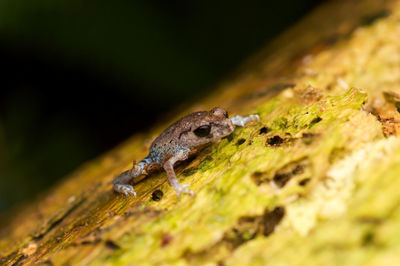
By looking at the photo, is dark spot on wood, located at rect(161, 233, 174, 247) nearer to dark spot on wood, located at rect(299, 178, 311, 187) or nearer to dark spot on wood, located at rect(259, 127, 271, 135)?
dark spot on wood, located at rect(299, 178, 311, 187)

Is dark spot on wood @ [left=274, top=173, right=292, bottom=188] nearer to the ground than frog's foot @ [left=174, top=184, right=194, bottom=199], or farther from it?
nearer to the ground

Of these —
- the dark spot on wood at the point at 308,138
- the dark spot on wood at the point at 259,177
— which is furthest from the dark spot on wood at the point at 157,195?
the dark spot on wood at the point at 308,138

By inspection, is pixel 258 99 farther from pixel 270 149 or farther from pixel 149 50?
pixel 149 50

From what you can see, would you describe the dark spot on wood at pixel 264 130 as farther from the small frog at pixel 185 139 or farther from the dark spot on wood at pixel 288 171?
the dark spot on wood at pixel 288 171

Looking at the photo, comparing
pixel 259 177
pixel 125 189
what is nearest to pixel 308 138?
pixel 259 177

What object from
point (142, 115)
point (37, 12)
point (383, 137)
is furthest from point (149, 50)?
point (383, 137)

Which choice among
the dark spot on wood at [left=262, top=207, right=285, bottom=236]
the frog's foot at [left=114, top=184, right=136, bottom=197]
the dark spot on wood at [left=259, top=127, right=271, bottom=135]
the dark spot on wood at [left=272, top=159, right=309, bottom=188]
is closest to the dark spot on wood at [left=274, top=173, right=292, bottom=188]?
the dark spot on wood at [left=272, top=159, right=309, bottom=188]

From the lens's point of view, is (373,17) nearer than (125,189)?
No

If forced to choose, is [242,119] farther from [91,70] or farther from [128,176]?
[91,70]
